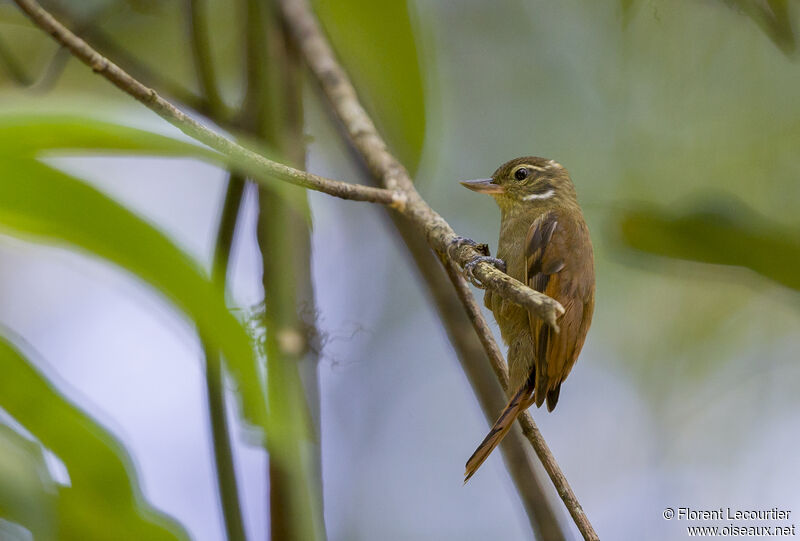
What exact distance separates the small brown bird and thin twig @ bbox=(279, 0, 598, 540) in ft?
0.74

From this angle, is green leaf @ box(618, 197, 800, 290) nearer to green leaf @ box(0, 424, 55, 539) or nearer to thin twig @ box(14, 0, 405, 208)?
thin twig @ box(14, 0, 405, 208)

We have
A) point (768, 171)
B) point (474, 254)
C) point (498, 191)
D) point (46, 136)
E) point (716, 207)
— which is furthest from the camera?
point (498, 191)

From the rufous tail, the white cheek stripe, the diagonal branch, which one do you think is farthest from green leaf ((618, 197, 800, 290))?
the white cheek stripe

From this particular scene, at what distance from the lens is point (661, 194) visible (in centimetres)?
253

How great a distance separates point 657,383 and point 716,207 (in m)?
1.53

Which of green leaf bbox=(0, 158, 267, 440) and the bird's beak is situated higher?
the bird's beak

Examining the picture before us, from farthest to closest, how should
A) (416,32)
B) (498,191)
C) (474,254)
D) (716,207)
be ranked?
1. (498,191)
2. (416,32)
3. (474,254)
4. (716,207)

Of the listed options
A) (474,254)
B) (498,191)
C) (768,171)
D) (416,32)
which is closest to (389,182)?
(474,254)

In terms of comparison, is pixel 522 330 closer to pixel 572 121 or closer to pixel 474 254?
pixel 474 254

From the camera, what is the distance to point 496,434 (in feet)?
5.66

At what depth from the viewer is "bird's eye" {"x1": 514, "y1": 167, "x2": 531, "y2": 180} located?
2.72m

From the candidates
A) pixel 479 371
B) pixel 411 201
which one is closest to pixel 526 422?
pixel 479 371

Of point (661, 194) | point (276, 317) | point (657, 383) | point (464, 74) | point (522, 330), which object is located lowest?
point (657, 383)

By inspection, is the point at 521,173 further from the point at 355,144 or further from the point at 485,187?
the point at 355,144
